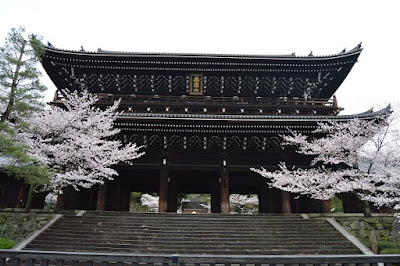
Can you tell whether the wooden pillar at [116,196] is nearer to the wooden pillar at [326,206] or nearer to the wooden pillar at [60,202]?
the wooden pillar at [60,202]

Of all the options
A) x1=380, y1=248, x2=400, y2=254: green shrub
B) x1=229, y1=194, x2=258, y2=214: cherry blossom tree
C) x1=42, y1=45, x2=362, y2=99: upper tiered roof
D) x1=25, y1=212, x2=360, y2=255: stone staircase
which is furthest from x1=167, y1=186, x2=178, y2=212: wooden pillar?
x1=229, y1=194, x2=258, y2=214: cherry blossom tree

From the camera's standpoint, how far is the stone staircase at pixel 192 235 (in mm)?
9625

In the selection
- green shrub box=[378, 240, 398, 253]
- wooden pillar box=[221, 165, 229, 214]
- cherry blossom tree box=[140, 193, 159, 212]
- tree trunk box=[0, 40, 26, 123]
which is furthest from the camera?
cherry blossom tree box=[140, 193, 159, 212]

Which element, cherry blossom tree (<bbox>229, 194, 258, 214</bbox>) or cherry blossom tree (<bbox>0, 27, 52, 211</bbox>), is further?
cherry blossom tree (<bbox>229, 194, 258, 214</bbox>)

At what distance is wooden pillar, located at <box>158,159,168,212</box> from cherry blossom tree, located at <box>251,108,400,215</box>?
543 centimetres

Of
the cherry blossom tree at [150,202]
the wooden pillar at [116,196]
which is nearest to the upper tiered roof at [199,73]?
the wooden pillar at [116,196]

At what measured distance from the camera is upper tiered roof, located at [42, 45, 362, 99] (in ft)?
54.5

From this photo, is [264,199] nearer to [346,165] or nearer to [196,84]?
[346,165]

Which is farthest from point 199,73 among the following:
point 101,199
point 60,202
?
point 60,202

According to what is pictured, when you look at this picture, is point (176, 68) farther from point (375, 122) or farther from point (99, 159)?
point (375, 122)

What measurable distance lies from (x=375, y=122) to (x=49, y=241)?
16213 millimetres

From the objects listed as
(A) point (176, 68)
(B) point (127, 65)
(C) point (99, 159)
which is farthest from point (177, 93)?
(C) point (99, 159)

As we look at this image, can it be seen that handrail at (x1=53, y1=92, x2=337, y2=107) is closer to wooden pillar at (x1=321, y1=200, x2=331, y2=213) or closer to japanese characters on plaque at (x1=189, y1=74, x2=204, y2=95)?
japanese characters on plaque at (x1=189, y1=74, x2=204, y2=95)

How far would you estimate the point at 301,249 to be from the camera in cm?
973
